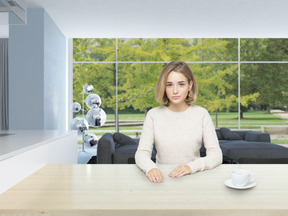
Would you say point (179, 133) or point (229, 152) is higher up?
point (179, 133)

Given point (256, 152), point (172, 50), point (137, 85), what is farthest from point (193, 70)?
point (256, 152)

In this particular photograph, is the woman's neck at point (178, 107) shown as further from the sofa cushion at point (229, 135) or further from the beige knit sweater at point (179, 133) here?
the sofa cushion at point (229, 135)

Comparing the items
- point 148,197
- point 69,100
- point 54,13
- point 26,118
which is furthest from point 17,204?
point 69,100

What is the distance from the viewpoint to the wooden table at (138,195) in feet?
2.91

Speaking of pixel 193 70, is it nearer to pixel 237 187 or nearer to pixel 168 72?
pixel 168 72

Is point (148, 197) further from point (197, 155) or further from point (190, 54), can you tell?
point (190, 54)

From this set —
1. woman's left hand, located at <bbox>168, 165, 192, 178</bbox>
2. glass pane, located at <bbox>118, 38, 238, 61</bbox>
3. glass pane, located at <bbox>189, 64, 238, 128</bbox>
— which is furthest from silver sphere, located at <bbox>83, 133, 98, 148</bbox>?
woman's left hand, located at <bbox>168, 165, 192, 178</bbox>

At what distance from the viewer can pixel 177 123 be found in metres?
1.76

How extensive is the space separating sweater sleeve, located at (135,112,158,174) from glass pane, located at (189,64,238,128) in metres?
7.69

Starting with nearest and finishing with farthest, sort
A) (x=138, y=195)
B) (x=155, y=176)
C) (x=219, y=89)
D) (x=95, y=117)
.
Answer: (x=138, y=195) < (x=155, y=176) < (x=95, y=117) < (x=219, y=89)

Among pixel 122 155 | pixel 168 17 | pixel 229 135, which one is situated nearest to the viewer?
pixel 122 155

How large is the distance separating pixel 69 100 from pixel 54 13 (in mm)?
2178

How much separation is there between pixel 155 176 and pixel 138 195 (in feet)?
0.70

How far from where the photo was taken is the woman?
165 cm
